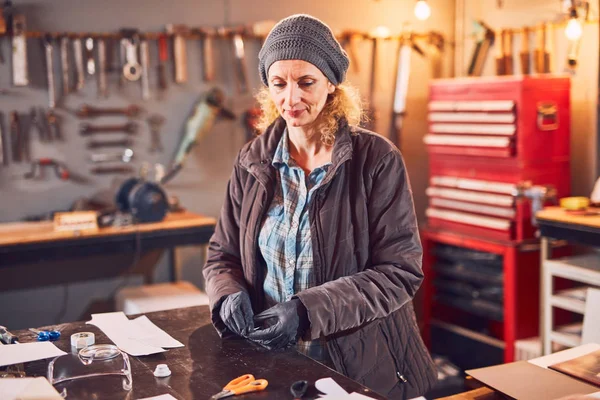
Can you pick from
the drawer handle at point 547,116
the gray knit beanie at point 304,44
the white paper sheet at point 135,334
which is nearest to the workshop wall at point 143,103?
the drawer handle at point 547,116

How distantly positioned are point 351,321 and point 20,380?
2.68ft

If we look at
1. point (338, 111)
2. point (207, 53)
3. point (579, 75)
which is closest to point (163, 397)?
point (338, 111)

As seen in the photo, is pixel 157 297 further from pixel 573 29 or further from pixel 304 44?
pixel 573 29

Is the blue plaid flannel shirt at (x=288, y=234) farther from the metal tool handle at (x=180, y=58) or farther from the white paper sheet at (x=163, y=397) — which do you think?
the metal tool handle at (x=180, y=58)

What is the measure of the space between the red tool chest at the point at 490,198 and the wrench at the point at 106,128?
181 cm

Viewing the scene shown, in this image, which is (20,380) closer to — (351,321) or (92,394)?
(92,394)

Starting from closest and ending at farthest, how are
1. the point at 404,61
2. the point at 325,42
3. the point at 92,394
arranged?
the point at 92,394
the point at 325,42
the point at 404,61

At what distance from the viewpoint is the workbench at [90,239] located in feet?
11.8

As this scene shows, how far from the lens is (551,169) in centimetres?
416

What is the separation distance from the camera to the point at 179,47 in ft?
14.6

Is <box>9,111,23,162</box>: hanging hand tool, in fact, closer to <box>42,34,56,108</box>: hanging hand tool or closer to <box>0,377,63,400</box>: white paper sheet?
<box>42,34,56,108</box>: hanging hand tool

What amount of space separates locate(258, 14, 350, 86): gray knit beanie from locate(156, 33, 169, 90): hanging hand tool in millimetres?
2371

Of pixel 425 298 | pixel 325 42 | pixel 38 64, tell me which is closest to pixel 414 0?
pixel 425 298

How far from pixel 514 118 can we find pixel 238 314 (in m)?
2.58
